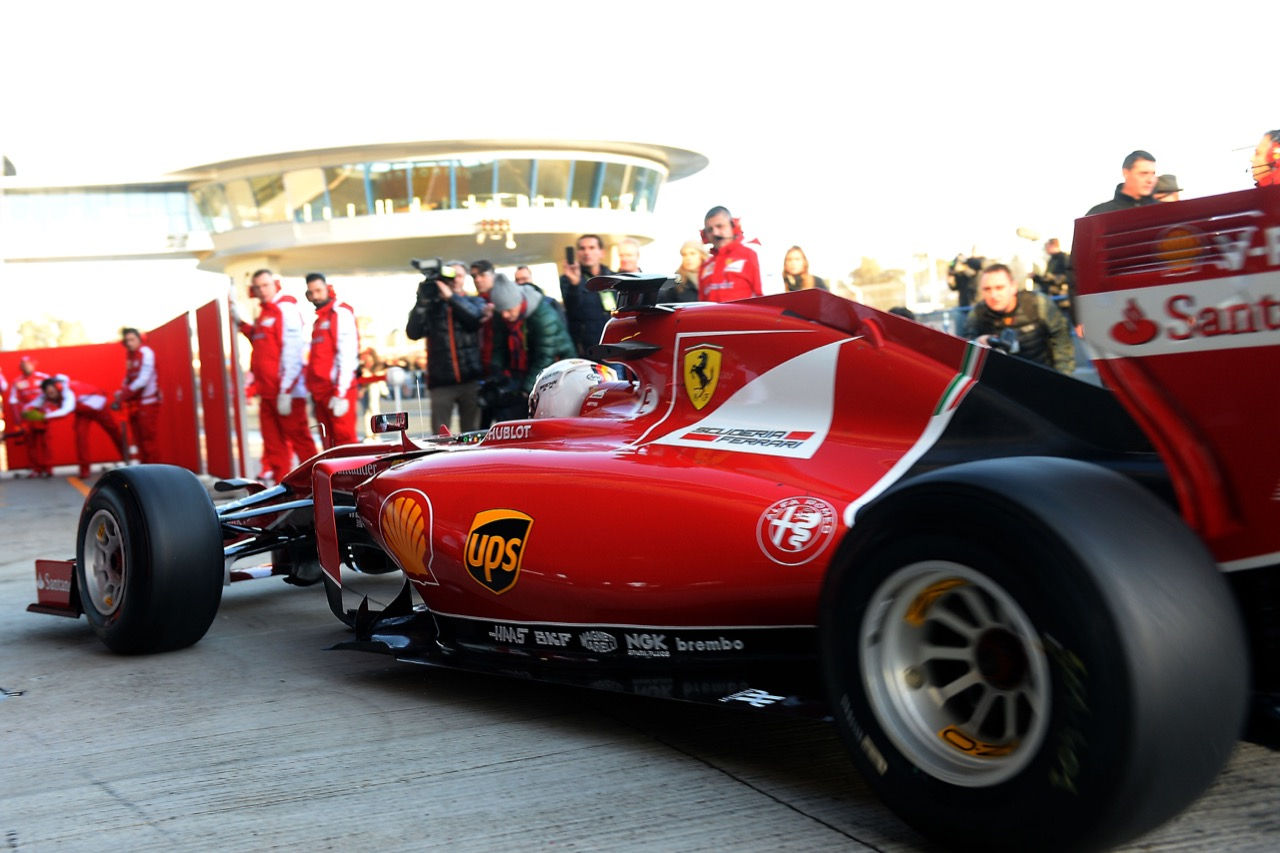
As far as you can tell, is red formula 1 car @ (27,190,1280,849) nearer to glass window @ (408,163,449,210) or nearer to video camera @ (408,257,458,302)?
video camera @ (408,257,458,302)

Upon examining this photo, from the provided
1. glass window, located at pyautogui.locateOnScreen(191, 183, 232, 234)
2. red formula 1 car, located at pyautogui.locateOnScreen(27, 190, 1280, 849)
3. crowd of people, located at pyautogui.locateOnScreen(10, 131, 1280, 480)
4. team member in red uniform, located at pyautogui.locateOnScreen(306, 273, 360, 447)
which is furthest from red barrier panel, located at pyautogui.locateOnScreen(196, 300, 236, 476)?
glass window, located at pyautogui.locateOnScreen(191, 183, 232, 234)

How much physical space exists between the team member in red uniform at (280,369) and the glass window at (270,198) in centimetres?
5510

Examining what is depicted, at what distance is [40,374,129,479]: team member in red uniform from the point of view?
1789 cm

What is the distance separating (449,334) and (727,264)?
2.64 m

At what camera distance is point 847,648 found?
264cm

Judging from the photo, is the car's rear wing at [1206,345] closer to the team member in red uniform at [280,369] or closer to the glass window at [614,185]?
the team member in red uniform at [280,369]

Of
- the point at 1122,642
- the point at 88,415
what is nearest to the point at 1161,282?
the point at 1122,642

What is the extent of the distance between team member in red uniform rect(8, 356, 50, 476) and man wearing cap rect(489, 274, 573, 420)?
11676 millimetres

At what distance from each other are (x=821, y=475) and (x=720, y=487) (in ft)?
0.85

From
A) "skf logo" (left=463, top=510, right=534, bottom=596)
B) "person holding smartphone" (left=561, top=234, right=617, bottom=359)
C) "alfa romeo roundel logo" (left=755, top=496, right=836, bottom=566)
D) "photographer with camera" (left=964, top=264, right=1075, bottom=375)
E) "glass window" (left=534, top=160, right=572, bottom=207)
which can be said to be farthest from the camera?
"glass window" (left=534, top=160, right=572, bottom=207)

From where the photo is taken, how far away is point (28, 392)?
1839 cm

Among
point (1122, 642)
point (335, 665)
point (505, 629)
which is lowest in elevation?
point (335, 665)

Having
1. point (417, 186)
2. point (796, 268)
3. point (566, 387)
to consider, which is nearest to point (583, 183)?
point (417, 186)

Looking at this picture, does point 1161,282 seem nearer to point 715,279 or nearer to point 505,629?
point 505,629
